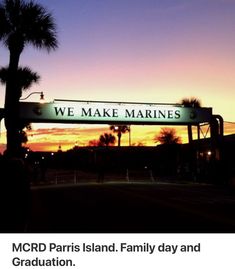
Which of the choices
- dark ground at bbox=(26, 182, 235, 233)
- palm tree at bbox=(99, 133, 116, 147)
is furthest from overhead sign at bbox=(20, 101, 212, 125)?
palm tree at bbox=(99, 133, 116, 147)

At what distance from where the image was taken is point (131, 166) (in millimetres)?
96625

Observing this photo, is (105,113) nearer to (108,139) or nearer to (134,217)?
(134,217)

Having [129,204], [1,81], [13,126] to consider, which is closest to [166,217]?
[129,204]

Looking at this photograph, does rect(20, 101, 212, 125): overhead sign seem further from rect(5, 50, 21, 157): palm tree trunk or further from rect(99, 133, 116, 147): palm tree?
rect(99, 133, 116, 147): palm tree

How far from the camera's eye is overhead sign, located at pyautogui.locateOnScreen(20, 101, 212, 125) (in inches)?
1225

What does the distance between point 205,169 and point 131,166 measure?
56.0 m

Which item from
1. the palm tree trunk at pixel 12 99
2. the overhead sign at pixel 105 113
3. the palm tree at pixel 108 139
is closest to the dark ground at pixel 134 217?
the palm tree trunk at pixel 12 99

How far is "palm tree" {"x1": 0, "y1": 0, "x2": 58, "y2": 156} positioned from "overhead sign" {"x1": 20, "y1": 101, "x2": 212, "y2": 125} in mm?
A: 4100

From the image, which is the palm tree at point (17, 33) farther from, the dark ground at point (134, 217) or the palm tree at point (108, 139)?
the palm tree at point (108, 139)

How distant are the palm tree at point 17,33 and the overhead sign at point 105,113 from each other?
410cm

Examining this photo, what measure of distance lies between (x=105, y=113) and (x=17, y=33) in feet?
25.8
